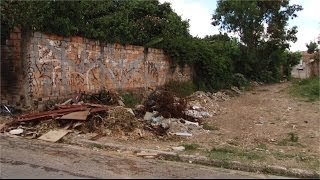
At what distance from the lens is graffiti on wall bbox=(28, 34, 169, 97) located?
A: 12805 mm

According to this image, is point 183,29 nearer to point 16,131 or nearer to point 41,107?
point 41,107

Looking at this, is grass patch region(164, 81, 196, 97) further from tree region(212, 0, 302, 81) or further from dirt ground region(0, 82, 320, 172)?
tree region(212, 0, 302, 81)

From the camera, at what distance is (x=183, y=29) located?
917 inches

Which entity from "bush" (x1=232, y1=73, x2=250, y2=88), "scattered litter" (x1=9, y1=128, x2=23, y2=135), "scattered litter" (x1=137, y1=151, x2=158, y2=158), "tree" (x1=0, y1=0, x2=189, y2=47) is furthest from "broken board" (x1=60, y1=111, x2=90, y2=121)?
"bush" (x1=232, y1=73, x2=250, y2=88)

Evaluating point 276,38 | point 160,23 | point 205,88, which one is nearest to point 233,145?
point 160,23

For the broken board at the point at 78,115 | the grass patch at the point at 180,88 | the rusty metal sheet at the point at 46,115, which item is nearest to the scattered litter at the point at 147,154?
the broken board at the point at 78,115

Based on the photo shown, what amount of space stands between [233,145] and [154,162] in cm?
267

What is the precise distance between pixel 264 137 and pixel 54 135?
17.4ft

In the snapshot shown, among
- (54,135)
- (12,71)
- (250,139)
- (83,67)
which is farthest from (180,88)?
(54,135)

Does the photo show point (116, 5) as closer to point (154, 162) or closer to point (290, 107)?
point (290, 107)

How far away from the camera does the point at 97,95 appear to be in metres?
14.4

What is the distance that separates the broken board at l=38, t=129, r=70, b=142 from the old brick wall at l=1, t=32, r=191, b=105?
2.82 metres

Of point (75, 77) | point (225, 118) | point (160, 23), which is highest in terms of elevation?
point (160, 23)

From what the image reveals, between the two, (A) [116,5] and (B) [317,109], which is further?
(A) [116,5]
